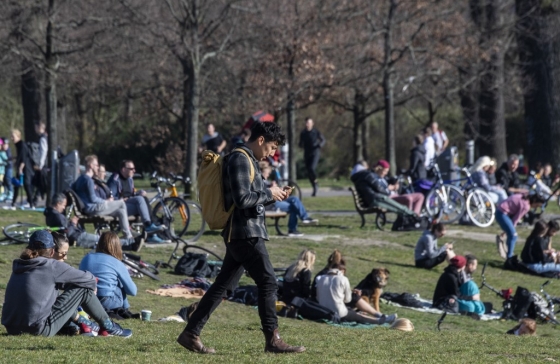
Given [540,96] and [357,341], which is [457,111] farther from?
[357,341]

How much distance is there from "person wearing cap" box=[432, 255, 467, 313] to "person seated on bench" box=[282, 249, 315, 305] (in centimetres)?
229

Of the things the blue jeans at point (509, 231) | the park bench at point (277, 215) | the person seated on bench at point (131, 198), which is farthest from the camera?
the blue jeans at point (509, 231)

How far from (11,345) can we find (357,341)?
310 cm

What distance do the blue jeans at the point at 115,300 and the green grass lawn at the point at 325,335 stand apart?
0.88ft

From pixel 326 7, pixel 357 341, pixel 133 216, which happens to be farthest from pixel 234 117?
pixel 357 341

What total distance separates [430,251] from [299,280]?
4529 millimetres

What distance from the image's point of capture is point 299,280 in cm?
1366

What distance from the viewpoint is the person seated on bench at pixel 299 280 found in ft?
44.4

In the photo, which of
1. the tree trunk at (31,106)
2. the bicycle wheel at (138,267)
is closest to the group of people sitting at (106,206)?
the bicycle wheel at (138,267)

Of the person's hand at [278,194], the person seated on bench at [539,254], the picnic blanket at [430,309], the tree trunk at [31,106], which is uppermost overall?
the tree trunk at [31,106]

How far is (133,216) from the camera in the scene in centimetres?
1717

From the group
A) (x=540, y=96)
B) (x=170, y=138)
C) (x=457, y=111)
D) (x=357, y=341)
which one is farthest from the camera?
(x=457, y=111)

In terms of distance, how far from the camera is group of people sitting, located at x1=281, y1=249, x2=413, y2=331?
13055 mm

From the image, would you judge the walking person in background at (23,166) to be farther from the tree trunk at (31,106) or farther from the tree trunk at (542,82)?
the tree trunk at (542,82)
